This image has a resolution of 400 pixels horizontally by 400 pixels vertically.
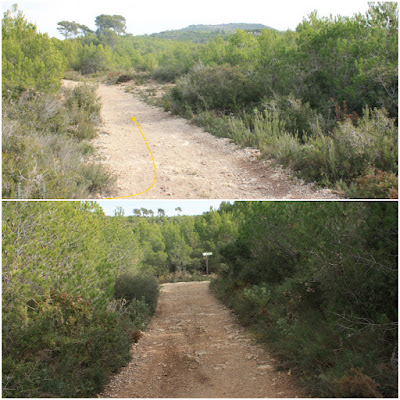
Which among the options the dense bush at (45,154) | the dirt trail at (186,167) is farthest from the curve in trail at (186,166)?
the dense bush at (45,154)

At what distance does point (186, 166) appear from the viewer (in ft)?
32.4

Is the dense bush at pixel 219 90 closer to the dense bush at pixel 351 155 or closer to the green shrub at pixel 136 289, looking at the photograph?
the dense bush at pixel 351 155

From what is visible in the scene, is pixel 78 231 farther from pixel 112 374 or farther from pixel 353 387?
pixel 353 387

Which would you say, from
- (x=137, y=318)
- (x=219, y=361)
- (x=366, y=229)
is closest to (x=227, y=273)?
(x=137, y=318)

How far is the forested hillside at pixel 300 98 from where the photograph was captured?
7.69 meters

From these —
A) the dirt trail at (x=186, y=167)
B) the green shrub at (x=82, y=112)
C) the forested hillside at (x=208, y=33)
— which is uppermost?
the forested hillside at (x=208, y=33)

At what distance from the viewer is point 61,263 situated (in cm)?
648

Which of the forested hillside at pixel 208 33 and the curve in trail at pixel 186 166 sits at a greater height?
the forested hillside at pixel 208 33

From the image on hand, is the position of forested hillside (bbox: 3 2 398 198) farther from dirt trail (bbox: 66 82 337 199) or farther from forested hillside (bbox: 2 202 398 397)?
forested hillside (bbox: 2 202 398 397)

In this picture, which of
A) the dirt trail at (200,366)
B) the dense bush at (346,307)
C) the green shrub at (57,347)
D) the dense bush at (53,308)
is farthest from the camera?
the dirt trail at (200,366)

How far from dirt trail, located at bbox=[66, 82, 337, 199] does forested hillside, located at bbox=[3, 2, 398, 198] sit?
0.52 meters

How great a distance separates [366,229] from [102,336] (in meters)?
4.63

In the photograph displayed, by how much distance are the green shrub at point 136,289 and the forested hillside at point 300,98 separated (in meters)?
5.12

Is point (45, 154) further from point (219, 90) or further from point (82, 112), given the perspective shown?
point (219, 90)
